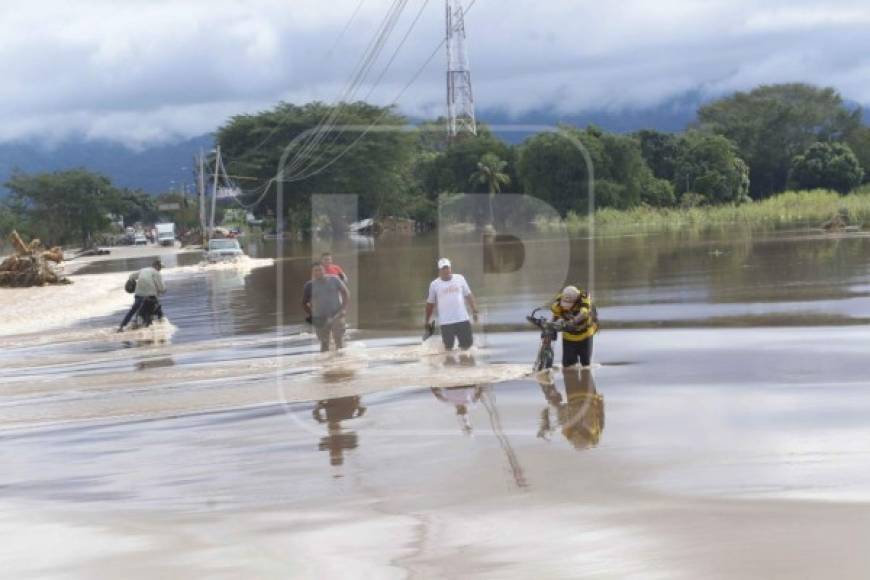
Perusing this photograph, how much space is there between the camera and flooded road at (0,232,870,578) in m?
7.03

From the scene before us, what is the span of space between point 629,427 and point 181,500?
13.1ft

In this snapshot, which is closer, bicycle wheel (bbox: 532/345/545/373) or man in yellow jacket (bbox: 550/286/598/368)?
man in yellow jacket (bbox: 550/286/598/368)

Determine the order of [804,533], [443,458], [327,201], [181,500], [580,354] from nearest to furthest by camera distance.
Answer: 1. [804,533]
2. [181,500]
3. [443,458]
4. [580,354]
5. [327,201]

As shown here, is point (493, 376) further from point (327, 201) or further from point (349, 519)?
point (327, 201)

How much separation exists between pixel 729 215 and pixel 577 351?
56780mm

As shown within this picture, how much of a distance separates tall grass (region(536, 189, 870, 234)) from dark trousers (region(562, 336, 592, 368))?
48.8 meters

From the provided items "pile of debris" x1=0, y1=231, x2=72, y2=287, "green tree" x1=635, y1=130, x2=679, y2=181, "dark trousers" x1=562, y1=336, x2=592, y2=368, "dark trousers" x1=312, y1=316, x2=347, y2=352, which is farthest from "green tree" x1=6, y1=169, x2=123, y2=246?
"dark trousers" x1=562, y1=336, x2=592, y2=368

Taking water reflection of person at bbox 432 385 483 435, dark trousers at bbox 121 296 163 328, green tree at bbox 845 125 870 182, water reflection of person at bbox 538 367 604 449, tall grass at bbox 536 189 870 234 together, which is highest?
green tree at bbox 845 125 870 182

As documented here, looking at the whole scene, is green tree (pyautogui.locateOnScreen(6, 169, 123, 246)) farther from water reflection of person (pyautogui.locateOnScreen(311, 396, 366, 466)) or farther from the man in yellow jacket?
water reflection of person (pyautogui.locateOnScreen(311, 396, 366, 466))

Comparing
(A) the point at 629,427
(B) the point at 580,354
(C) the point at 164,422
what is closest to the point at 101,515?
(C) the point at 164,422

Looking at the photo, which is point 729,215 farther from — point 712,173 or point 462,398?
point 462,398

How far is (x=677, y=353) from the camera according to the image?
50.9 ft

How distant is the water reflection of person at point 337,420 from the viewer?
10147mm

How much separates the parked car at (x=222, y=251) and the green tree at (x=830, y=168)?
44.7m
